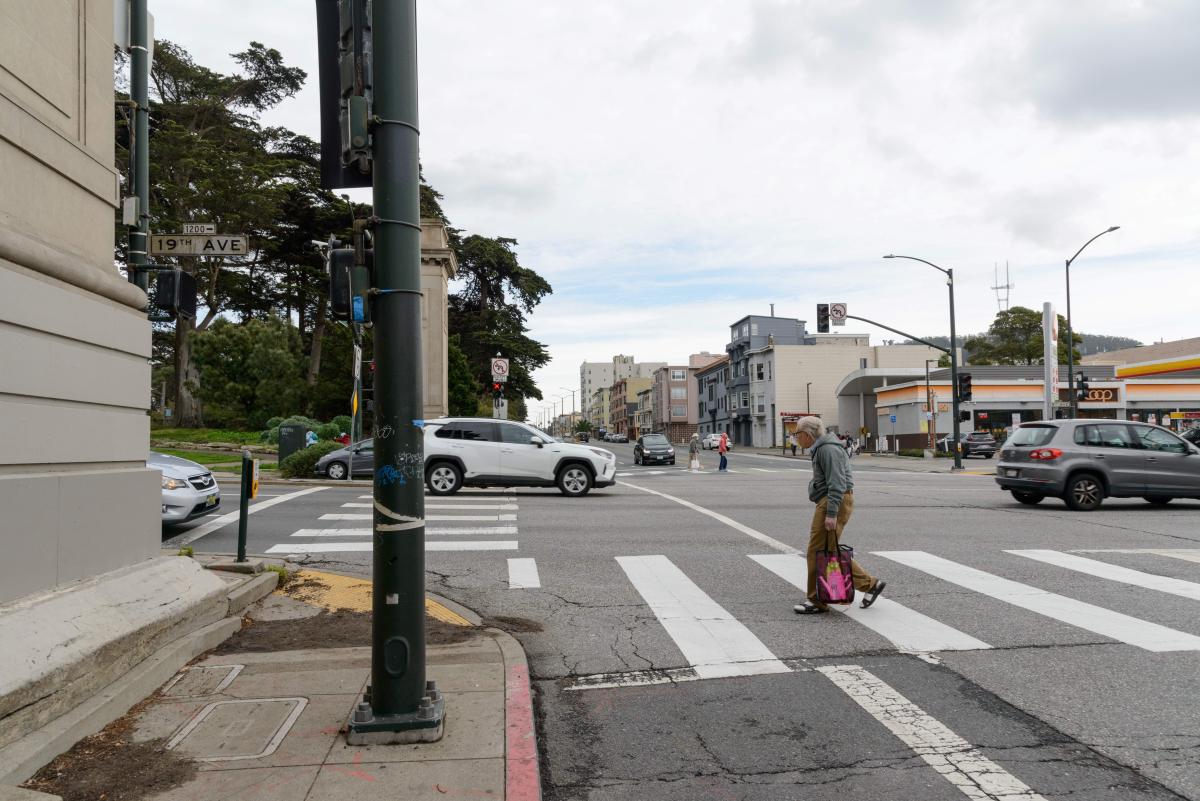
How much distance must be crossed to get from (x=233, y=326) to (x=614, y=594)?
4335 cm

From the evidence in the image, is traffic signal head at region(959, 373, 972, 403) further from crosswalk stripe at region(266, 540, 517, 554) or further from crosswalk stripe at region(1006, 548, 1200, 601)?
crosswalk stripe at region(266, 540, 517, 554)

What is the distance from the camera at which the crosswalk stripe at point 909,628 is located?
6.21 meters

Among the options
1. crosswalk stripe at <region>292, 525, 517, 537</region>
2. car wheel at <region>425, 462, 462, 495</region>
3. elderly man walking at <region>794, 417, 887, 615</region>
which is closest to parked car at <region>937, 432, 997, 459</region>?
car wheel at <region>425, 462, 462, 495</region>

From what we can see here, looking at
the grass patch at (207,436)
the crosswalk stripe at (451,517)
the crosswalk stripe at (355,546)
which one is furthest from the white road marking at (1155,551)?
the grass patch at (207,436)

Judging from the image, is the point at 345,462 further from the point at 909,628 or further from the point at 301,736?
the point at 301,736

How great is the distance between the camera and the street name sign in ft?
32.6

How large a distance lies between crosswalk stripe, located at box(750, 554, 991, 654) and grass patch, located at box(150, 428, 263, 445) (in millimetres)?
32043

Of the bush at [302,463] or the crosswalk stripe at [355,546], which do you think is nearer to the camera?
the crosswalk stripe at [355,546]

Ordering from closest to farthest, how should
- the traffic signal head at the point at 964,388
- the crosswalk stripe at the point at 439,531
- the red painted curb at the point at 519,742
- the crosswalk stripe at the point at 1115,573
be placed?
the red painted curb at the point at 519,742, the crosswalk stripe at the point at 1115,573, the crosswalk stripe at the point at 439,531, the traffic signal head at the point at 964,388

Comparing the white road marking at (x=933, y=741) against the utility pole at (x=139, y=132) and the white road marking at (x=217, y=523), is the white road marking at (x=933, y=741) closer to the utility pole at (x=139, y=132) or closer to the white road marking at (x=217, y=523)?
the white road marking at (x=217, y=523)

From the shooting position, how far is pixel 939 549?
10781 millimetres

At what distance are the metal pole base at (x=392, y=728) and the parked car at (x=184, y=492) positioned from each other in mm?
8716

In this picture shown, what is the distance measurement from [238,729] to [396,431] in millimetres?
1782

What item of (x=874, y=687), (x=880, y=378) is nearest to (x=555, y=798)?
(x=874, y=687)
